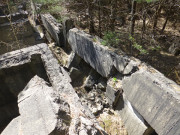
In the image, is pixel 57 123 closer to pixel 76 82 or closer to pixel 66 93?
pixel 66 93

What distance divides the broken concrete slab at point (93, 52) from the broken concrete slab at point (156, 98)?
99 centimetres

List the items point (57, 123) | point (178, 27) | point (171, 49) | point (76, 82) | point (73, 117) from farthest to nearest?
point (178, 27) < point (171, 49) < point (76, 82) < point (73, 117) < point (57, 123)

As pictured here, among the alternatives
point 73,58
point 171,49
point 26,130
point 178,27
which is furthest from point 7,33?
point 178,27

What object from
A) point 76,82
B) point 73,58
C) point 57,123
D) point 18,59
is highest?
point 18,59

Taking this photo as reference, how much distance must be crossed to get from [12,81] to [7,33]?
420cm

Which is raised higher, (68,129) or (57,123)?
(57,123)

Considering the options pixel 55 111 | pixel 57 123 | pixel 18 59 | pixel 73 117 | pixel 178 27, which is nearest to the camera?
pixel 57 123

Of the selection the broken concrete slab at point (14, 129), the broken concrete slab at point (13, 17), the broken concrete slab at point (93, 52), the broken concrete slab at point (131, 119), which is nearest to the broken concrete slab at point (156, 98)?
the broken concrete slab at point (131, 119)

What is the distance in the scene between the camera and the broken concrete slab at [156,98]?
2.11 m

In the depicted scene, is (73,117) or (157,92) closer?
(73,117)

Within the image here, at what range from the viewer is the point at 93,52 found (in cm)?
419

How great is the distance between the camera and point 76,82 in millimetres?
5016

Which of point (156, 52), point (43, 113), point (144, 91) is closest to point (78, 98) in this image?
point (43, 113)

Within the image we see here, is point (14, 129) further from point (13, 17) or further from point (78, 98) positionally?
point (13, 17)
